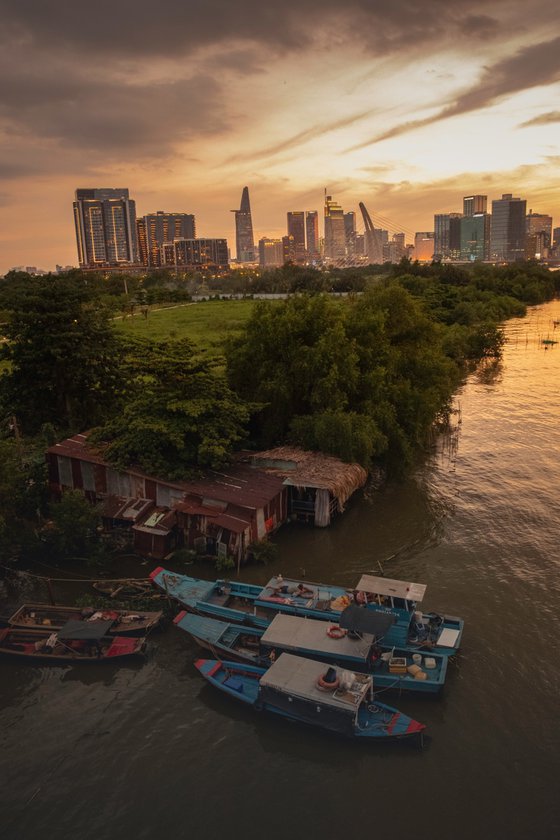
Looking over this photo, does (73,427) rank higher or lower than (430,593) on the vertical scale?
higher

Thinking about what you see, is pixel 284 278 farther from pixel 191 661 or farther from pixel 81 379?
pixel 191 661

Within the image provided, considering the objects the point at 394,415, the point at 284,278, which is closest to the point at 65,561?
the point at 394,415

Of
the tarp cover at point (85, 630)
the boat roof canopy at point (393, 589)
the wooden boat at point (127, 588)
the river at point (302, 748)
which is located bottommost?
the river at point (302, 748)

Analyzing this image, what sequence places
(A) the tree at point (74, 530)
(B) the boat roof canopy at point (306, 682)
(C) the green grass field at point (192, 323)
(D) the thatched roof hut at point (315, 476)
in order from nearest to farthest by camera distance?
(B) the boat roof canopy at point (306, 682) < (A) the tree at point (74, 530) < (D) the thatched roof hut at point (315, 476) < (C) the green grass field at point (192, 323)

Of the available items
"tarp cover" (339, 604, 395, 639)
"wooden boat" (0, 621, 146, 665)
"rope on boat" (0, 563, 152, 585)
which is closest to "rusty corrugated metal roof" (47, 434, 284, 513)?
"rope on boat" (0, 563, 152, 585)

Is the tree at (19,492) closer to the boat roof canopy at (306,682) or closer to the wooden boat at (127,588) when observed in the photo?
the wooden boat at (127,588)

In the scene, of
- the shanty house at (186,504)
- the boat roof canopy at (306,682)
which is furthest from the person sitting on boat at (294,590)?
the shanty house at (186,504)

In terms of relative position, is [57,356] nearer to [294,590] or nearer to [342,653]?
[294,590]

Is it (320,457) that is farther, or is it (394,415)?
(394,415)
